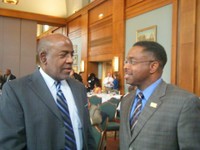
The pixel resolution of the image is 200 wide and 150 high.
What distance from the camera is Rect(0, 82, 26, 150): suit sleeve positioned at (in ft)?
4.90

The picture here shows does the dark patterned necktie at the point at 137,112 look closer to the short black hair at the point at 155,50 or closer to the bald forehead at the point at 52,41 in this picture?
the short black hair at the point at 155,50

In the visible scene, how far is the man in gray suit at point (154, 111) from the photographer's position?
5.36 ft

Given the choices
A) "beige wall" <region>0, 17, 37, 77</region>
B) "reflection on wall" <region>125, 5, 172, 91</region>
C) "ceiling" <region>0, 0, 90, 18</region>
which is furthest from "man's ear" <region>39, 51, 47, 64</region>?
"beige wall" <region>0, 17, 37, 77</region>

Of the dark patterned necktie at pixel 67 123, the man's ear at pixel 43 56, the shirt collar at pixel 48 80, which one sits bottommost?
the dark patterned necktie at pixel 67 123

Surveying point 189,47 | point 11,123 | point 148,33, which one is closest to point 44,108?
point 11,123

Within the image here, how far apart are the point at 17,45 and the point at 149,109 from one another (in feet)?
50.3

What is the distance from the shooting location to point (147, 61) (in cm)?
190

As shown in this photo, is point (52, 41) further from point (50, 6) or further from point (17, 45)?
point (50, 6)

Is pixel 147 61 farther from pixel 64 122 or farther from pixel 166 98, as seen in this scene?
pixel 64 122

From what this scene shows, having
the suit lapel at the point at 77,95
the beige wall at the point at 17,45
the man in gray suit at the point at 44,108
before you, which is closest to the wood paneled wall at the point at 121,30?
the beige wall at the point at 17,45

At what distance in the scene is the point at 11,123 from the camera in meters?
1.51

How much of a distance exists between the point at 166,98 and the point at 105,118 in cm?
262

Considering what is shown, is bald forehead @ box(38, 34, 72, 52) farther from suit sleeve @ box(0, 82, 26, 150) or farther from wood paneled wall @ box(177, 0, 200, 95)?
wood paneled wall @ box(177, 0, 200, 95)

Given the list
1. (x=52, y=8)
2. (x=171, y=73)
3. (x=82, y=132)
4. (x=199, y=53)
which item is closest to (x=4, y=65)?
(x=52, y=8)
